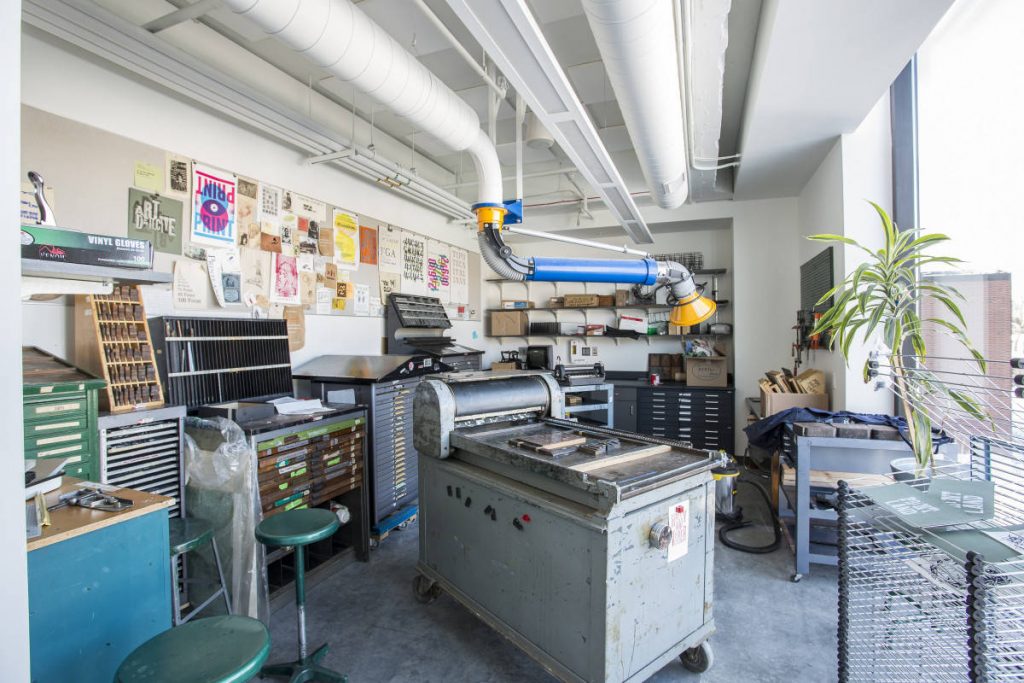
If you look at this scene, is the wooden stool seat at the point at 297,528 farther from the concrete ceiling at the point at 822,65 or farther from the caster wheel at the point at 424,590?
the concrete ceiling at the point at 822,65

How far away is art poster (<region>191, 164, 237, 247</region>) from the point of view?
269cm

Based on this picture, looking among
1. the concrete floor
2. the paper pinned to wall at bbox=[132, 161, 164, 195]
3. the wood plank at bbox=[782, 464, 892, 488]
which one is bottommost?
the concrete floor

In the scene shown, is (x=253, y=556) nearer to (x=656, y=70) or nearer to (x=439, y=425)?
(x=439, y=425)

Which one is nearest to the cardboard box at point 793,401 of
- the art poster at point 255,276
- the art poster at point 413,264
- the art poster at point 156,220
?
the art poster at point 413,264

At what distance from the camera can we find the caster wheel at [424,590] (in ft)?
7.91

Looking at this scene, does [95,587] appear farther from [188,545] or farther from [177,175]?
[177,175]

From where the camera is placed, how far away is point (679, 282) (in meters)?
2.27

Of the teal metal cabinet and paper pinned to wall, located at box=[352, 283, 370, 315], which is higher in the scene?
paper pinned to wall, located at box=[352, 283, 370, 315]

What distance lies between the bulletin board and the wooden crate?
0.45m

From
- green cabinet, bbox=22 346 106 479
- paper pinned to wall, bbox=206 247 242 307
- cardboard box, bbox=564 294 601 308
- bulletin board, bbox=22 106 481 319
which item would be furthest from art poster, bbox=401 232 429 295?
green cabinet, bbox=22 346 106 479

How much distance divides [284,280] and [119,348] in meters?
1.28

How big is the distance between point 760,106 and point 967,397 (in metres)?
1.90

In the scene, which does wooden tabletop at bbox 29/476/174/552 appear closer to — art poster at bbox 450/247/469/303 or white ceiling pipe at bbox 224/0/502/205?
white ceiling pipe at bbox 224/0/502/205

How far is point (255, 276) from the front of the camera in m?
3.04
